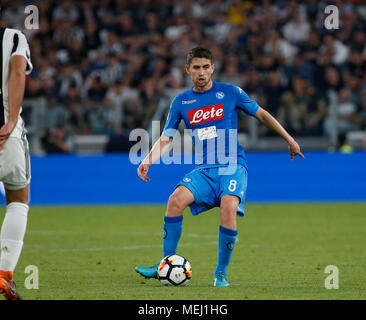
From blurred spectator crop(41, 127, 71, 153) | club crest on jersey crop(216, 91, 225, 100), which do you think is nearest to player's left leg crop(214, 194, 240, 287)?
club crest on jersey crop(216, 91, 225, 100)

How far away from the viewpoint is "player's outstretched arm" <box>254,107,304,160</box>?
21.6 ft

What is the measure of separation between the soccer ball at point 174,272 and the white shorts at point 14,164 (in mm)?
1552

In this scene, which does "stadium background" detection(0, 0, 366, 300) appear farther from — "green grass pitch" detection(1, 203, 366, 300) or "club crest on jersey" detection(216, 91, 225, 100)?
"club crest on jersey" detection(216, 91, 225, 100)

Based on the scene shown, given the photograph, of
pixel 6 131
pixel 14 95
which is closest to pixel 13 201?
pixel 6 131

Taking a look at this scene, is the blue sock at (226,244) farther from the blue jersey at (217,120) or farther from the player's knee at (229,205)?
the blue jersey at (217,120)

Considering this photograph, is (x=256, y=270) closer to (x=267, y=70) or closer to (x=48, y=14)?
(x=267, y=70)

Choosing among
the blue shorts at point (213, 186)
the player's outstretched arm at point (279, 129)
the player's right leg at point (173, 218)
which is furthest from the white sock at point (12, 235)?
the player's outstretched arm at point (279, 129)

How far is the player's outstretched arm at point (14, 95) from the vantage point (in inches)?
210

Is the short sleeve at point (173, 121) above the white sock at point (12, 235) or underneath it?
above

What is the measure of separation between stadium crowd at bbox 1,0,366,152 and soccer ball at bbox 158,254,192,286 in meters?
8.49

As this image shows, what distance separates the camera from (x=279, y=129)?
672cm

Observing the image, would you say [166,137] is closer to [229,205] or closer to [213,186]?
[213,186]

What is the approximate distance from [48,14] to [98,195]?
6.66 meters
